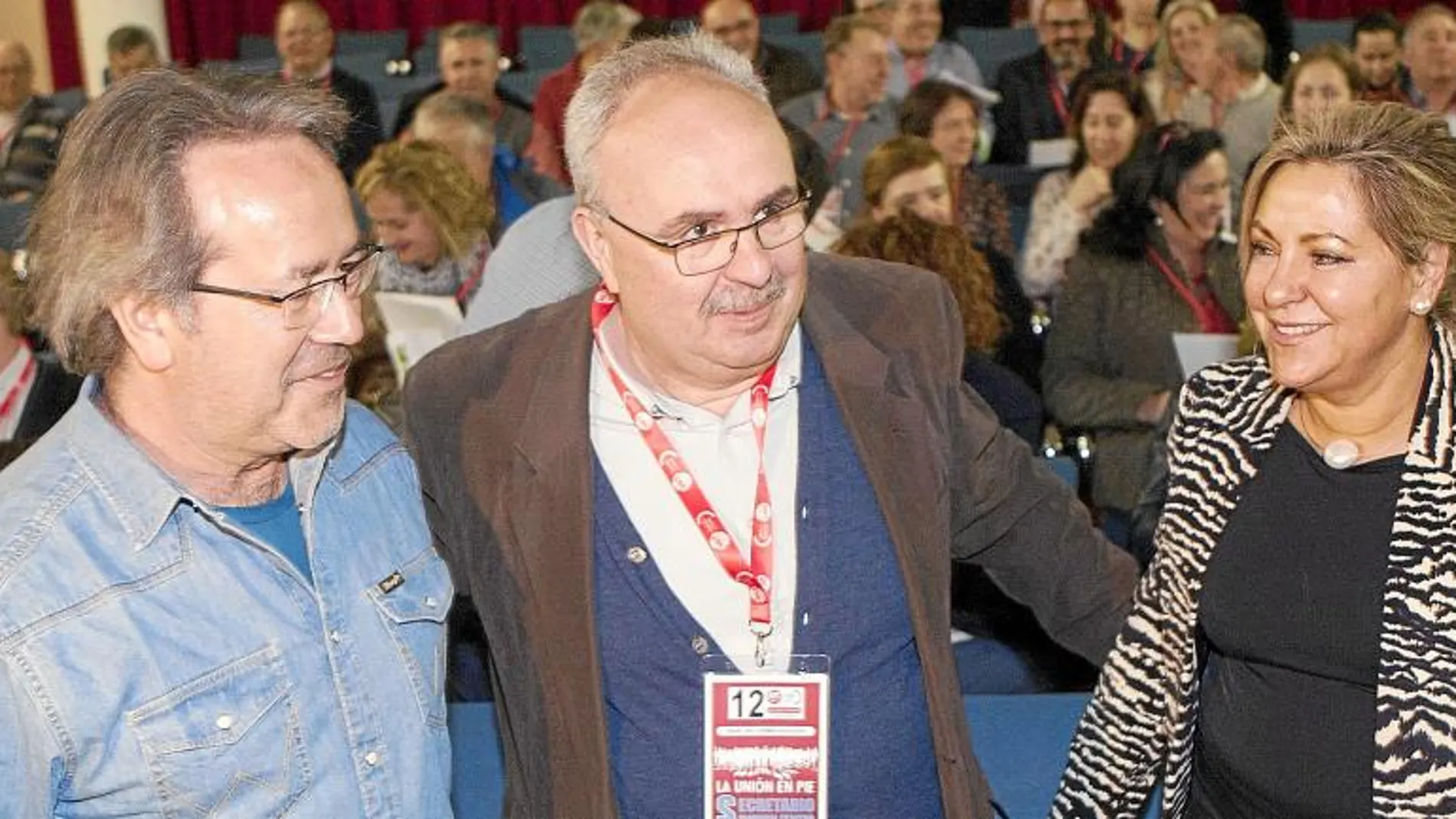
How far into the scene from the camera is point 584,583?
2127 millimetres

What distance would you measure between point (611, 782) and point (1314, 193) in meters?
1.05

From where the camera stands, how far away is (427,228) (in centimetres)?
571

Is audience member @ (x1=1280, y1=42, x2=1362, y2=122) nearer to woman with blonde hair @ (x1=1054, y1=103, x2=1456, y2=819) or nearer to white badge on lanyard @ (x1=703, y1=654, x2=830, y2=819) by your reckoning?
woman with blonde hair @ (x1=1054, y1=103, x2=1456, y2=819)

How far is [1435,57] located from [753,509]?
7.19 meters

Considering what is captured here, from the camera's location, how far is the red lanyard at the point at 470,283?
566cm

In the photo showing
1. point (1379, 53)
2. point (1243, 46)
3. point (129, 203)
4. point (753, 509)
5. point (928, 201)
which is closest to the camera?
point (129, 203)

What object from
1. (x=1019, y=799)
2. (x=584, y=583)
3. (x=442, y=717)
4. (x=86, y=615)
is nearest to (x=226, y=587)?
(x=86, y=615)

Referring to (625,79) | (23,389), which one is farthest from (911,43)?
(625,79)

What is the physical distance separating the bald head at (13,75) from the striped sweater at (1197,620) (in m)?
8.04

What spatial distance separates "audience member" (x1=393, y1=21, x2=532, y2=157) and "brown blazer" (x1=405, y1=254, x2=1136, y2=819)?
6524 mm

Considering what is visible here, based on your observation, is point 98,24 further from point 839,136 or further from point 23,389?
point 23,389

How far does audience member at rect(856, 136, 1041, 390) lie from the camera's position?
530cm

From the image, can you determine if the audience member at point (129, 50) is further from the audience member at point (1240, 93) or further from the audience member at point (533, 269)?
the audience member at point (533, 269)

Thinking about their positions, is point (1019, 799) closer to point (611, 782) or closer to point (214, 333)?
point (611, 782)
